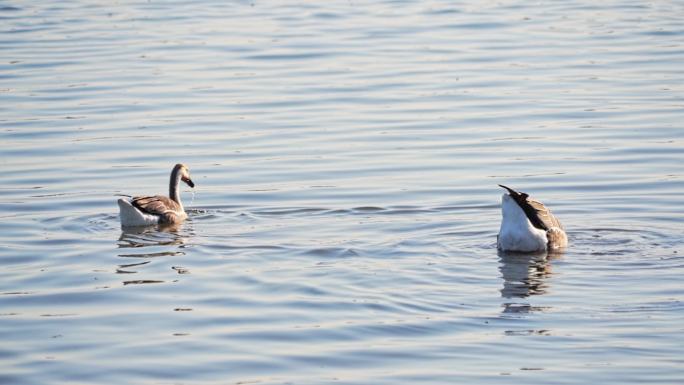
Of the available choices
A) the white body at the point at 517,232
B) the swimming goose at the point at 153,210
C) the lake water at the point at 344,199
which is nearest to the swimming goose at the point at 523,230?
the white body at the point at 517,232

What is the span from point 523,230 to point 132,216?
458cm

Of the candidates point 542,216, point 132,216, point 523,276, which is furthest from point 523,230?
point 132,216

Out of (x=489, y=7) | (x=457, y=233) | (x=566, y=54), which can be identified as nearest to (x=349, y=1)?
(x=489, y=7)

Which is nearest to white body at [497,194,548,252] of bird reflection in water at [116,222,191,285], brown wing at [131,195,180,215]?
bird reflection in water at [116,222,191,285]

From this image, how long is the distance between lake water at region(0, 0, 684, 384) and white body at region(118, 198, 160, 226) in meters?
0.17

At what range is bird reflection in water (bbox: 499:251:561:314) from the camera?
1082 cm

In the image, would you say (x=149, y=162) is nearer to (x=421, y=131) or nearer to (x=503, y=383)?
(x=421, y=131)

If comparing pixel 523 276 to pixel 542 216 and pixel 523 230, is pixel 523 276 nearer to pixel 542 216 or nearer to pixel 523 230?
pixel 523 230

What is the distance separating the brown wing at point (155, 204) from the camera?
49.3 ft

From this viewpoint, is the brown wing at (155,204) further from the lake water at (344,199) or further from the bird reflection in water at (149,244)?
the lake water at (344,199)

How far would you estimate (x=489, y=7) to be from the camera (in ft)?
114

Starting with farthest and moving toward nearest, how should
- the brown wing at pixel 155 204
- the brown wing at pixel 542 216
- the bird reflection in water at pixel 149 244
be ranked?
1. the brown wing at pixel 155 204
2. the brown wing at pixel 542 216
3. the bird reflection in water at pixel 149 244

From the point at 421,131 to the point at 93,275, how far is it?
8.41 metres

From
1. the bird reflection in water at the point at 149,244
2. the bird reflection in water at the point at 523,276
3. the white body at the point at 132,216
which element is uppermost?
the white body at the point at 132,216
